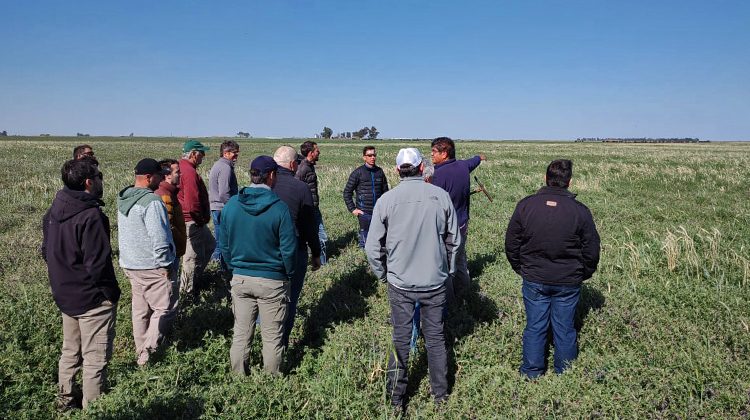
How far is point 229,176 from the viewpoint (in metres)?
6.93

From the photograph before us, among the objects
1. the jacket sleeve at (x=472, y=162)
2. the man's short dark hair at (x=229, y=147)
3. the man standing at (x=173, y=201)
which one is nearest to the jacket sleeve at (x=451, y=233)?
the jacket sleeve at (x=472, y=162)

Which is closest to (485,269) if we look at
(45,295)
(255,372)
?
(255,372)

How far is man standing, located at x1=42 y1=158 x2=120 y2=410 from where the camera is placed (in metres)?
3.65

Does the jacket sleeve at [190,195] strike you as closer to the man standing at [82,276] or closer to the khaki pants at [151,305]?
the khaki pants at [151,305]

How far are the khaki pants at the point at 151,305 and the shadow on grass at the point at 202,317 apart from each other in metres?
0.37

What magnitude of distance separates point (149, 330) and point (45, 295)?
8.93ft

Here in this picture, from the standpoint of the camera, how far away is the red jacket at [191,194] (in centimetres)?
617

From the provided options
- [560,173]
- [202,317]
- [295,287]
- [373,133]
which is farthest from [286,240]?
[373,133]

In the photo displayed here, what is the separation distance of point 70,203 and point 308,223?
2.24 m

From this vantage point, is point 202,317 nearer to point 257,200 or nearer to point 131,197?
point 131,197

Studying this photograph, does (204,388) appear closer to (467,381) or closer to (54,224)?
(54,224)

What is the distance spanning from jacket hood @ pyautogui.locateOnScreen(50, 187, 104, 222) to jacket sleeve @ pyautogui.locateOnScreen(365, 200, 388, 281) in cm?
251

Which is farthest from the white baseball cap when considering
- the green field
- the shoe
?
the shoe

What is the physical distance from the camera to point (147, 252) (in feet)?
14.4
